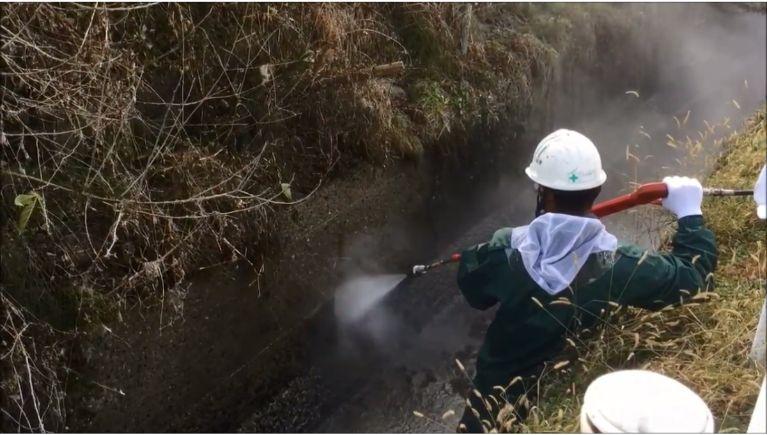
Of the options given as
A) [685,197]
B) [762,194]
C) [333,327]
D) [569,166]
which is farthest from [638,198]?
[333,327]

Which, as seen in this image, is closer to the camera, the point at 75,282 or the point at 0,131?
the point at 0,131

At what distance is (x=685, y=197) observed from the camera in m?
2.80

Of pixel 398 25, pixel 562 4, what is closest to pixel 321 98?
pixel 398 25

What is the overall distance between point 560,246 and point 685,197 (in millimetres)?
686

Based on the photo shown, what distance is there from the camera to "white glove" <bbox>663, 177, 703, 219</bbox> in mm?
2801

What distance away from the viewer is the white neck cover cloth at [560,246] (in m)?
2.56

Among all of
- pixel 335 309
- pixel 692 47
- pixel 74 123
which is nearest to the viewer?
pixel 74 123

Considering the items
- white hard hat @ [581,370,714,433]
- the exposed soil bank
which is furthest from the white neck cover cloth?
the exposed soil bank

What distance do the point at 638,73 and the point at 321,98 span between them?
6.54m

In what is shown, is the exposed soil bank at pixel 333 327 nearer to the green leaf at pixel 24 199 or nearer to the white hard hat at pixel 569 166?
the green leaf at pixel 24 199

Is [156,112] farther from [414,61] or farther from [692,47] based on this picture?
[692,47]

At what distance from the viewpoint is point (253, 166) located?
3994 mm

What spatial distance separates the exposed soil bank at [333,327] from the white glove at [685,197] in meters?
2.31

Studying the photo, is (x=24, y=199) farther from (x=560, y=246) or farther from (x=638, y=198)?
(x=638, y=198)
